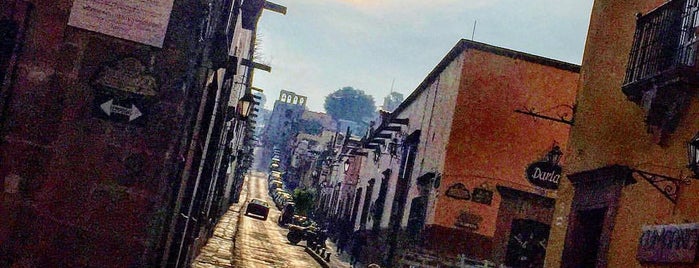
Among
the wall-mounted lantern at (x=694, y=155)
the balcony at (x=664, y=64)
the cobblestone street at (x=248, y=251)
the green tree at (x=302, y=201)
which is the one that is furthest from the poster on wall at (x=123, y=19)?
the green tree at (x=302, y=201)

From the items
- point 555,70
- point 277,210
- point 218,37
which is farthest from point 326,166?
point 218,37

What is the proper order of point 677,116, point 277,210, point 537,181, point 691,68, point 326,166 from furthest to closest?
1. point 326,166
2. point 277,210
3. point 537,181
4. point 677,116
5. point 691,68

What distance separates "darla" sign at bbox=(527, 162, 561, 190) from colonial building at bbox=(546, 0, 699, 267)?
221 inches

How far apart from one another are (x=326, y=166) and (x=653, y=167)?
165 feet

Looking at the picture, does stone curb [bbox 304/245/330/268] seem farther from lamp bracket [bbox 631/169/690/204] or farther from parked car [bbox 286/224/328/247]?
lamp bracket [bbox 631/169/690/204]

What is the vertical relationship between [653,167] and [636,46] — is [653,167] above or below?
below

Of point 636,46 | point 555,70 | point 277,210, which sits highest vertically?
point 555,70

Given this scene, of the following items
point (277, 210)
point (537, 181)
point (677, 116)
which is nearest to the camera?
point (677, 116)

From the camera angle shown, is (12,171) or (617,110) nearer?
(12,171)

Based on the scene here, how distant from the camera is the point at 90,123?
8258 millimetres

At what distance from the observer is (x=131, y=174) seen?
27.3 feet

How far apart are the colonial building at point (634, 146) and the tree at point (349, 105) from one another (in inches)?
4178

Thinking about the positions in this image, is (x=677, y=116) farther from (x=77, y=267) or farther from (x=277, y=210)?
(x=277, y=210)

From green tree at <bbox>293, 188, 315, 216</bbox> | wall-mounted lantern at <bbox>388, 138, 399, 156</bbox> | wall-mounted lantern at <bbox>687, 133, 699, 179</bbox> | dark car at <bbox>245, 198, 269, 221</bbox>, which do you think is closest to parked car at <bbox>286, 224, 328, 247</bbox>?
wall-mounted lantern at <bbox>388, 138, 399, 156</bbox>
